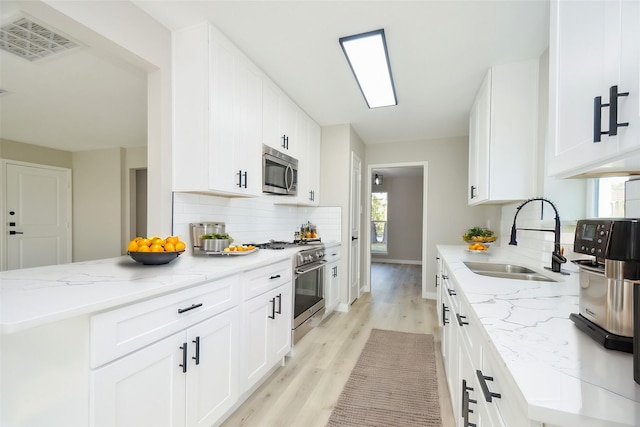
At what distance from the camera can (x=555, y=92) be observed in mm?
986

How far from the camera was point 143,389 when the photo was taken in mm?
1141

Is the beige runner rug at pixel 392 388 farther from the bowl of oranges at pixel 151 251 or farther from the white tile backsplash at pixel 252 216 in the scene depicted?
the white tile backsplash at pixel 252 216

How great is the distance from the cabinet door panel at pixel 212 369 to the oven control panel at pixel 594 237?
156 centimetres

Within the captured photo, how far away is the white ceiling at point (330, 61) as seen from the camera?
1.80 meters

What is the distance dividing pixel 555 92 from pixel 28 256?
24.2ft

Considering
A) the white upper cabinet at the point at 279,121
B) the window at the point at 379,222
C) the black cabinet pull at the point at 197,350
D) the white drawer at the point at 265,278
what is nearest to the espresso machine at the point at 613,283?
the black cabinet pull at the point at 197,350

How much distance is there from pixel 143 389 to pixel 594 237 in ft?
5.39

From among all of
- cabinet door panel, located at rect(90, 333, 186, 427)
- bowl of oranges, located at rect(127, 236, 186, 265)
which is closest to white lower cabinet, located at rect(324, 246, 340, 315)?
bowl of oranges, located at rect(127, 236, 186, 265)

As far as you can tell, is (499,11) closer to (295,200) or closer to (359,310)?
(295,200)

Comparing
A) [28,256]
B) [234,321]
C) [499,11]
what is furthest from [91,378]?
[28,256]

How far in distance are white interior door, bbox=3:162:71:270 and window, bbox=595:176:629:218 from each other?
757 cm

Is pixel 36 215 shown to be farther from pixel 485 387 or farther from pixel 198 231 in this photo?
pixel 485 387

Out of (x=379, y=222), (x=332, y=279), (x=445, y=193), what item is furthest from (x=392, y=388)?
(x=379, y=222)

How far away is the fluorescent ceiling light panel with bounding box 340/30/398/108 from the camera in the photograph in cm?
208
